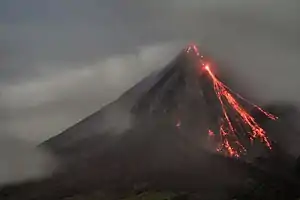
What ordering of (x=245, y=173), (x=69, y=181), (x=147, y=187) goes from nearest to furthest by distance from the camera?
(x=147, y=187) < (x=245, y=173) < (x=69, y=181)

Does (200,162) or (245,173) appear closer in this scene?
(245,173)

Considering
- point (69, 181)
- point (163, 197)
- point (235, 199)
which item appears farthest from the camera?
point (69, 181)

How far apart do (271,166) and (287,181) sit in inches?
836

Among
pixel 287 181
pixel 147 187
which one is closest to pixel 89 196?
pixel 147 187

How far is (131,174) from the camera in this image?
192500 mm

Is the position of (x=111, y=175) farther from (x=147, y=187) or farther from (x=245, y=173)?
(x=245, y=173)

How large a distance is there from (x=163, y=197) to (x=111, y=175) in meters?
38.3

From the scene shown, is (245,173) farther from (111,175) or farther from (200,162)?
(111,175)

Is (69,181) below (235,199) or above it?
above

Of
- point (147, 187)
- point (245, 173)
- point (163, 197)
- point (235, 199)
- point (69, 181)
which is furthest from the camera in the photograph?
point (69, 181)

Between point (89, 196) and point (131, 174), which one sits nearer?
point (89, 196)

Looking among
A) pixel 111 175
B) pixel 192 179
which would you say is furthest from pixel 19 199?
pixel 192 179

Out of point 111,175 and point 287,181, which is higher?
point 111,175

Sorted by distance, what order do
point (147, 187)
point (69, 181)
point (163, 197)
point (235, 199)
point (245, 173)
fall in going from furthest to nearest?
point (69, 181), point (245, 173), point (147, 187), point (163, 197), point (235, 199)
